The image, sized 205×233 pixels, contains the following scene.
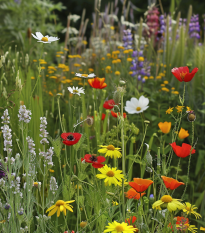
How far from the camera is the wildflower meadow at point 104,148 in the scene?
3.42ft

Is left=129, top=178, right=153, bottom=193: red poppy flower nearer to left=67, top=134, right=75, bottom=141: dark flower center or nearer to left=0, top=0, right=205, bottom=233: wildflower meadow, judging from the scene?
left=0, top=0, right=205, bottom=233: wildflower meadow

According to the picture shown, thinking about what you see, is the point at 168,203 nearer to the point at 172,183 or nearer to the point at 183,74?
the point at 172,183

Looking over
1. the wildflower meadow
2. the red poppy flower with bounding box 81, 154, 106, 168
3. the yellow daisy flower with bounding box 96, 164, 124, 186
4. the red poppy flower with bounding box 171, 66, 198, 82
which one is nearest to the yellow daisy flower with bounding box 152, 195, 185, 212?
the wildflower meadow

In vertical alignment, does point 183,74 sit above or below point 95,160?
above

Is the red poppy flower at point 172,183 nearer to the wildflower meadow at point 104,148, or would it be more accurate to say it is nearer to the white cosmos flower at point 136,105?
the wildflower meadow at point 104,148

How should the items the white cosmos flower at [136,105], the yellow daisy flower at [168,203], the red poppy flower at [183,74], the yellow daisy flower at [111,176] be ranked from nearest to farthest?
the yellow daisy flower at [168,203] → the yellow daisy flower at [111,176] → the red poppy flower at [183,74] → the white cosmos flower at [136,105]

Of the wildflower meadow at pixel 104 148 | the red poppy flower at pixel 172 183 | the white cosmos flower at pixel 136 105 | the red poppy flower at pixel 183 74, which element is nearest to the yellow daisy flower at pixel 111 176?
the wildflower meadow at pixel 104 148

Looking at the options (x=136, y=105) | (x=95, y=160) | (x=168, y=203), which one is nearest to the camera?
(x=168, y=203)

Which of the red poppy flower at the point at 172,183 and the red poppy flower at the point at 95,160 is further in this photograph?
the red poppy flower at the point at 95,160

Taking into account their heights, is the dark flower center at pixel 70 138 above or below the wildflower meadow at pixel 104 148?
above

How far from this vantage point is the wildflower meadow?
1.04 metres

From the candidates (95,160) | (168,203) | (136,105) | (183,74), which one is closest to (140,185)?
(168,203)

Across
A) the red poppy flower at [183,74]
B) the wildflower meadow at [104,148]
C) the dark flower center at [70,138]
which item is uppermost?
the red poppy flower at [183,74]

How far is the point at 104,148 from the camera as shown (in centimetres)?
119
